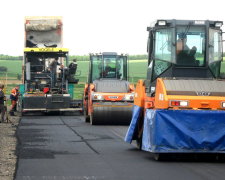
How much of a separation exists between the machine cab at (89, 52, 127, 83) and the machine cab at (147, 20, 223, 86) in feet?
41.7

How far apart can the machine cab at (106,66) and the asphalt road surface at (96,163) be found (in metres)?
9.07

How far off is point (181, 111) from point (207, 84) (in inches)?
40.3

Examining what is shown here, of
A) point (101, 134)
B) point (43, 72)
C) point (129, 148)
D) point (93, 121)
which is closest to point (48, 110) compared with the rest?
point (43, 72)

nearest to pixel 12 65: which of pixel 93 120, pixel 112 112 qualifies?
pixel 93 120

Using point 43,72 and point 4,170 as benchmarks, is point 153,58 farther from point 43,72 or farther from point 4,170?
point 43,72

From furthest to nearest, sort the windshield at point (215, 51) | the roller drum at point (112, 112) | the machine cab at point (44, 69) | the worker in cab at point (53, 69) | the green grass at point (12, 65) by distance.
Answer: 1. the green grass at point (12, 65)
2. the worker in cab at point (53, 69)
3. the machine cab at point (44, 69)
4. the roller drum at point (112, 112)
5. the windshield at point (215, 51)

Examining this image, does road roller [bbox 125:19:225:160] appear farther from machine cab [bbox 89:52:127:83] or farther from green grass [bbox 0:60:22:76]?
green grass [bbox 0:60:22:76]

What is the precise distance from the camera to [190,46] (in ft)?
49.3

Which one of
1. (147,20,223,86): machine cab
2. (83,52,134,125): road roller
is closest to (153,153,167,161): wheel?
(147,20,223,86): machine cab

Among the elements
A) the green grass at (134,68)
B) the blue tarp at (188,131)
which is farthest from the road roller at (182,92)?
the green grass at (134,68)

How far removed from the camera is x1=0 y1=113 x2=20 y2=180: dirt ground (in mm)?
11765

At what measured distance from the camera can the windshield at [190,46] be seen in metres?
14.9

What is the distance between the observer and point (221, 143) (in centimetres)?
1316

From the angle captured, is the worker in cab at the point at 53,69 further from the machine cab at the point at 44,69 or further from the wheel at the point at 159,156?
the wheel at the point at 159,156
